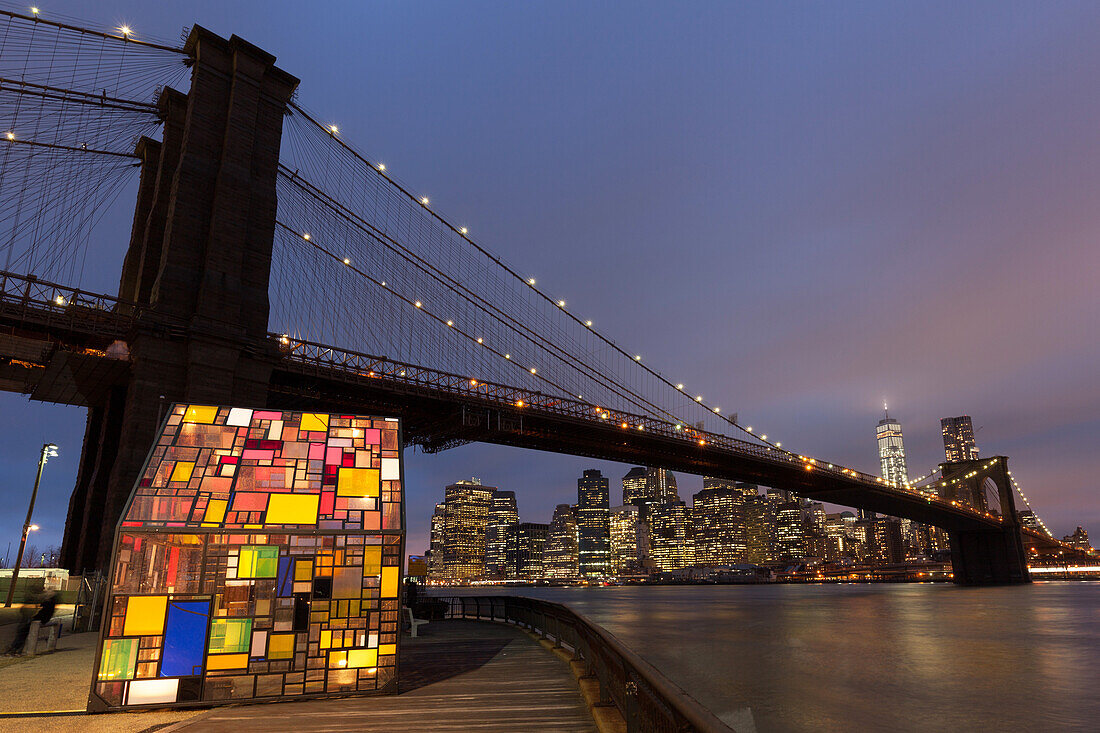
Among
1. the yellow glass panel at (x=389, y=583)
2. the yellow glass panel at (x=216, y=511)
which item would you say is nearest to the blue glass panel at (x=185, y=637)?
the yellow glass panel at (x=216, y=511)

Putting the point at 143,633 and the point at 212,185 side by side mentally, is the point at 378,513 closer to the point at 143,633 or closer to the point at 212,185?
the point at 143,633

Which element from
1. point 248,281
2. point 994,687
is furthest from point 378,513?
point 248,281

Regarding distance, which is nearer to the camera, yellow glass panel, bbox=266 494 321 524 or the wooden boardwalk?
the wooden boardwalk

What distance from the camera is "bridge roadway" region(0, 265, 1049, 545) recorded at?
27203mm

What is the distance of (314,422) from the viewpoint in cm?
1124

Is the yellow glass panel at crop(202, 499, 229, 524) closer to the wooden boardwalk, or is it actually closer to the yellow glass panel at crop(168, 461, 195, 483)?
the yellow glass panel at crop(168, 461, 195, 483)

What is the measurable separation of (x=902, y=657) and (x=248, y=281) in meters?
32.6

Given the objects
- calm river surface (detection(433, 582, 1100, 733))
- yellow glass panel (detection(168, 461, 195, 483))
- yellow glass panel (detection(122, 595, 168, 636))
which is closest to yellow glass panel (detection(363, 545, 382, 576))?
yellow glass panel (detection(122, 595, 168, 636))

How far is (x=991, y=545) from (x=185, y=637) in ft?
407

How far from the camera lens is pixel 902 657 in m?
25.7

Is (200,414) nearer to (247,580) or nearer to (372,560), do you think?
(247,580)

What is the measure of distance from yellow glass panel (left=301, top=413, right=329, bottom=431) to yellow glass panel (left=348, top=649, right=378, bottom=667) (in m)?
3.68

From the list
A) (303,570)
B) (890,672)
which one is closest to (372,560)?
(303,570)

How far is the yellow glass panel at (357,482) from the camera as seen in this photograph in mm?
10133
